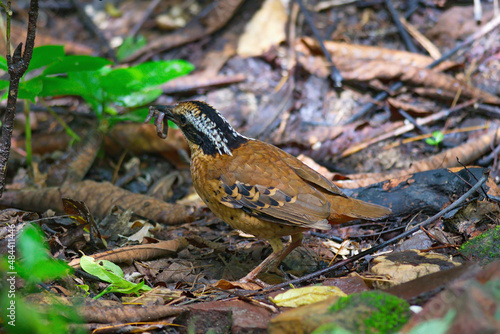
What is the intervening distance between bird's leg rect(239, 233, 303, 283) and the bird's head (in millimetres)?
964

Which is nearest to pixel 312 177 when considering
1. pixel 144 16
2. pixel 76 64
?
pixel 76 64

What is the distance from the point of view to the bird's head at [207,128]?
178 inches

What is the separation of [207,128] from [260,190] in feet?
2.84

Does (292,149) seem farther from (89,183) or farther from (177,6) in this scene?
(177,6)

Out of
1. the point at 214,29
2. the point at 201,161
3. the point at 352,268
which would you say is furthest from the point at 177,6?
the point at 352,268

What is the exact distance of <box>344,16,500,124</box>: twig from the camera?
709cm

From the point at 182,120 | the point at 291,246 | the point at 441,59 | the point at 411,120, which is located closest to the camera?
the point at 291,246

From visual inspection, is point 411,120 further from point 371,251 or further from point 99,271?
point 99,271

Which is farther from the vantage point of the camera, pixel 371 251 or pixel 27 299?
pixel 371 251

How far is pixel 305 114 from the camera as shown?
7340 millimetres

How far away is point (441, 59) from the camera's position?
280 inches

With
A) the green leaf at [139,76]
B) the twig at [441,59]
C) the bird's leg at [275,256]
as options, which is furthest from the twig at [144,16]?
the bird's leg at [275,256]

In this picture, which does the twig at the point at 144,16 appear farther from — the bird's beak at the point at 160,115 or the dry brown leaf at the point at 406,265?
the dry brown leaf at the point at 406,265

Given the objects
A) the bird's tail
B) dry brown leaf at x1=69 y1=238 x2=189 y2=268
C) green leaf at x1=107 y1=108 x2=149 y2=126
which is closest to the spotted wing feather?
the bird's tail
